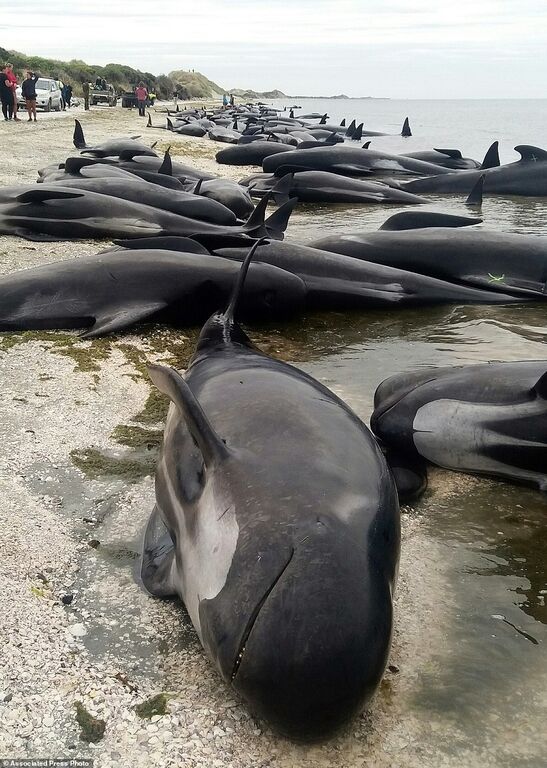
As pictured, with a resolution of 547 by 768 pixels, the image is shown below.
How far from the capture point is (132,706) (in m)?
2.40

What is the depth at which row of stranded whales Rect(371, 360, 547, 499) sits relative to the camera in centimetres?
398

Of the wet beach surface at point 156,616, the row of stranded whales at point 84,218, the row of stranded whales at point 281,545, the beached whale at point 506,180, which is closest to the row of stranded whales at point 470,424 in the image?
the wet beach surface at point 156,616

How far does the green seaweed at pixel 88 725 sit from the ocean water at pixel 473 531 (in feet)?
3.40

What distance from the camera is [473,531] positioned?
359 cm

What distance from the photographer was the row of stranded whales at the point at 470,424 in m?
3.98

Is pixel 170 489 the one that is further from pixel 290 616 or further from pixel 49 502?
pixel 290 616

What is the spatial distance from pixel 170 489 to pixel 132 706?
38.3 inches

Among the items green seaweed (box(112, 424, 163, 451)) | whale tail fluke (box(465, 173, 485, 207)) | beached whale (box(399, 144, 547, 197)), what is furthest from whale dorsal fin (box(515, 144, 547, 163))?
green seaweed (box(112, 424, 163, 451))

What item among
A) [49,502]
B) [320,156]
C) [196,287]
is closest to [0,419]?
[49,502]

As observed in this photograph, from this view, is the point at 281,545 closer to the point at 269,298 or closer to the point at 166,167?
the point at 269,298

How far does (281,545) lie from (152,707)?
0.67m

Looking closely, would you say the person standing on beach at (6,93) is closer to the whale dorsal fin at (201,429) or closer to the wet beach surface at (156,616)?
the wet beach surface at (156,616)

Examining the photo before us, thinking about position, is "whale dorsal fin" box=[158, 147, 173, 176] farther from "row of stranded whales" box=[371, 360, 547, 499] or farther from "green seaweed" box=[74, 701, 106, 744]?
"green seaweed" box=[74, 701, 106, 744]

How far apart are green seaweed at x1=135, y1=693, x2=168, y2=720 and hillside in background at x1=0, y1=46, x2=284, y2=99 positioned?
57.6 metres
